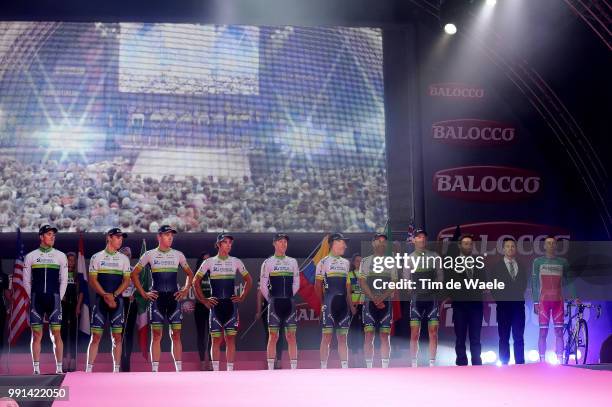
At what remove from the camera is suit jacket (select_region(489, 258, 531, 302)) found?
9766 mm

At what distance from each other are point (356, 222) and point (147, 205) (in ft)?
10.2

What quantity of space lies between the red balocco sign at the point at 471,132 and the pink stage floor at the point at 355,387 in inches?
201

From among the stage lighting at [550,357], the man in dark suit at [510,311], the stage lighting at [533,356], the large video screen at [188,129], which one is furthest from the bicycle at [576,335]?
the large video screen at [188,129]

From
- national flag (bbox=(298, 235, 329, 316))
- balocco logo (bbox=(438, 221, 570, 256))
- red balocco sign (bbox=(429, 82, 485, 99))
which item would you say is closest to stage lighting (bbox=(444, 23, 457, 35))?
red balocco sign (bbox=(429, 82, 485, 99))

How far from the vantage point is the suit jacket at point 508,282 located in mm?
9766

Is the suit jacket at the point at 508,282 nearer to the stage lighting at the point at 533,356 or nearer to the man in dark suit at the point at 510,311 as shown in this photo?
the man in dark suit at the point at 510,311

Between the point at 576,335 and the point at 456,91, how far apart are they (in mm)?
4203

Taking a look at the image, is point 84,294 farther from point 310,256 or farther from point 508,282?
point 508,282

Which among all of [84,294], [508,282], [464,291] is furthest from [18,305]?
[508,282]

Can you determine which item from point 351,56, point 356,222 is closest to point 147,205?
point 356,222

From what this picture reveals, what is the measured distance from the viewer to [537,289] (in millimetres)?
10172

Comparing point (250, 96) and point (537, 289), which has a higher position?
point (250, 96)

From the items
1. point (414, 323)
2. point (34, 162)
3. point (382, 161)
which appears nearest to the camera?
point (414, 323)

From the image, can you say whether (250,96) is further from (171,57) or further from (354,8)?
(354,8)
